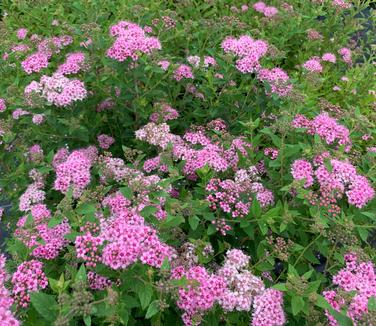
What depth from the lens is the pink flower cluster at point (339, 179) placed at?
2273 mm

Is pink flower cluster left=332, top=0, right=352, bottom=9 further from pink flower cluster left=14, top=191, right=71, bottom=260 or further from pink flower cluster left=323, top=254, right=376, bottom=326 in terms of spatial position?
pink flower cluster left=14, top=191, right=71, bottom=260

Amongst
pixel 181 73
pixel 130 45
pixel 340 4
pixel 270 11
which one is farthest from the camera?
pixel 270 11

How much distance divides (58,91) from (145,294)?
5.11 ft

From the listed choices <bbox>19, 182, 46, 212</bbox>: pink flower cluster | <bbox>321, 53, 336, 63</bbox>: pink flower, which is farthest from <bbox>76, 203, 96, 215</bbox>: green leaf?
<bbox>321, 53, 336, 63</bbox>: pink flower

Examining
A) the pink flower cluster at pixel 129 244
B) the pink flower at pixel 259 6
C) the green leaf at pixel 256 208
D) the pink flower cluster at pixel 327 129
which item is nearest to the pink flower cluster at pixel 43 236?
the pink flower cluster at pixel 129 244

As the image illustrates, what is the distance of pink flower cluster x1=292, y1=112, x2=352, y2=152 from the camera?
2.59 metres

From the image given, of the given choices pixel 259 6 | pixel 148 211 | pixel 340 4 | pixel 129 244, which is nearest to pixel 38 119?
pixel 148 211

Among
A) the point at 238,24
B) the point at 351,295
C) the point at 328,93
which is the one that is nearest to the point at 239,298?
the point at 351,295

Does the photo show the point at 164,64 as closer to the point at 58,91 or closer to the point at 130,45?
the point at 130,45

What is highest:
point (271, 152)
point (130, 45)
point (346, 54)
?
point (130, 45)

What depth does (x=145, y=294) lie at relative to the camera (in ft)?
5.58

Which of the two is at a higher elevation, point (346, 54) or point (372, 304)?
point (372, 304)

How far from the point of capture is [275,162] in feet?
8.05

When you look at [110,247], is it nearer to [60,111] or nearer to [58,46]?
[60,111]
